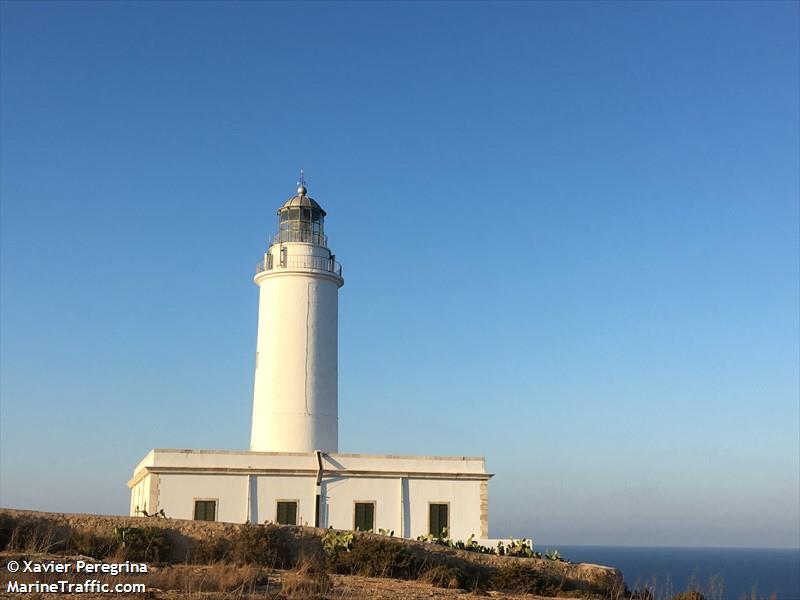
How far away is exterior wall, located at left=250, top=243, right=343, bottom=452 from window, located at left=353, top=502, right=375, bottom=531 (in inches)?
102

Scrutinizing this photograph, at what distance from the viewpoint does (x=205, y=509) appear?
23688mm

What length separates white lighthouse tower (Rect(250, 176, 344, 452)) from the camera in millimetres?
26578

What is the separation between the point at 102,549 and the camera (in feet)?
43.7

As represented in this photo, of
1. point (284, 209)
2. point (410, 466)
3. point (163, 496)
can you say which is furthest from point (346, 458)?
point (284, 209)

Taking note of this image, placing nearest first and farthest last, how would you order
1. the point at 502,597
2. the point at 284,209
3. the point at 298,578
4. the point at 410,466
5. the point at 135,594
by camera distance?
the point at 135,594 → the point at 298,578 → the point at 502,597 → the point at 410,466 → the point at 284,209

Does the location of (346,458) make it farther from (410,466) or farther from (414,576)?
(414,576)

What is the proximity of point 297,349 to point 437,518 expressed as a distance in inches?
260

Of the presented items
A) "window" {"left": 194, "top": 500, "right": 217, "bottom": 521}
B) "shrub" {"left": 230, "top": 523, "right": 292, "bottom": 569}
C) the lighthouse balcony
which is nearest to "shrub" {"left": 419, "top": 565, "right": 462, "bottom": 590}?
"shrub" {"left": 230, "top": 523, "right": 292, "bottom": 569}

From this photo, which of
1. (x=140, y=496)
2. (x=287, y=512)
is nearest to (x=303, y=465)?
(x=287, y=512)

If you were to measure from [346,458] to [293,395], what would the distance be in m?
2.93

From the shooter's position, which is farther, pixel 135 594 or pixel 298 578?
pixel 298 578

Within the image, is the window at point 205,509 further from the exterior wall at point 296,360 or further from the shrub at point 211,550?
the shrub at point 211,550


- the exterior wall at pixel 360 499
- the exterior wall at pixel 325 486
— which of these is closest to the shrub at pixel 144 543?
the exterior wall at pixel 325 486

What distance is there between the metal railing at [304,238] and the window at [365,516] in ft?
28.8
